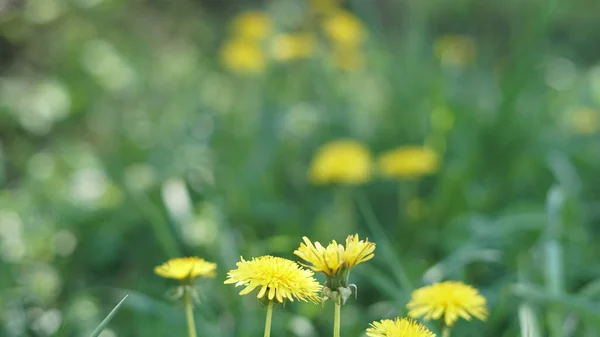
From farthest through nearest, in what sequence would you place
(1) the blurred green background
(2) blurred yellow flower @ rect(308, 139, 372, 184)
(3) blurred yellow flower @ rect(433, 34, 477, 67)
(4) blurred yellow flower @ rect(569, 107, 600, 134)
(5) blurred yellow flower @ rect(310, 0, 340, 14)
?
(3) blurred yellow flower @ rect(433, 34, 477, 67) → (5) blurred yellow flower @ rect(310, 0, 340, 14) → (4) blurred yellow flower @ rect(569, 107, 600, 134) → (2) blurred yellow flower @ rect(308, 139, 372, 184) → (1) the blurred green background

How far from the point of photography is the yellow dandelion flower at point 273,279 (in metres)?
0.82

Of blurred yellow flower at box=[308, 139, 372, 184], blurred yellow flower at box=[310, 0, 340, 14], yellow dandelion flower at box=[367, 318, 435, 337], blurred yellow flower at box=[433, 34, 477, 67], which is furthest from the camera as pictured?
blurred yellow flower at box=[433, 34, 477, 67]

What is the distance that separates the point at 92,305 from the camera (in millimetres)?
1740

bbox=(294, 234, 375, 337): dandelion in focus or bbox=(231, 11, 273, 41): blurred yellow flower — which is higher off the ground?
bbox=(231, 11, 273, 41): blurred yellow flower

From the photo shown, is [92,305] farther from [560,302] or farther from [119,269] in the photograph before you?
[560,302]

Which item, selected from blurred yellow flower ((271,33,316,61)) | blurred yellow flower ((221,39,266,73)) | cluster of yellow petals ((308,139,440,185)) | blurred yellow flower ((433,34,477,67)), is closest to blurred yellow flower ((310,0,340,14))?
blurred yellow flower ((271,33,316,61))

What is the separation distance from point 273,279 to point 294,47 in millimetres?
1794

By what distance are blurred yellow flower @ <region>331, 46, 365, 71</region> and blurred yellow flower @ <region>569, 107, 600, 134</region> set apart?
0.83 m

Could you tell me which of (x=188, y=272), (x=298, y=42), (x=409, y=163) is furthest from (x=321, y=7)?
(x=188, y=272)

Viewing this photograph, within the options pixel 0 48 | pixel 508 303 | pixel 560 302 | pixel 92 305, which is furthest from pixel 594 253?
pixel 0 48

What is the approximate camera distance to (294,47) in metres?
2.54

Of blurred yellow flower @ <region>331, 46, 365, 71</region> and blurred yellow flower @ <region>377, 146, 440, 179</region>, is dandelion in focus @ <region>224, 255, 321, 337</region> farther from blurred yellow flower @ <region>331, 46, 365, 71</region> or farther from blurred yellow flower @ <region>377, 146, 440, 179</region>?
blurred yellow flower @ <region>331, 46, 365, 71</region>

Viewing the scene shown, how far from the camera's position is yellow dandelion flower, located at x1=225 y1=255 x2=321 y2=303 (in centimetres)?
82

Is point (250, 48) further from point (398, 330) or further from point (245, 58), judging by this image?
point (398, 330)
